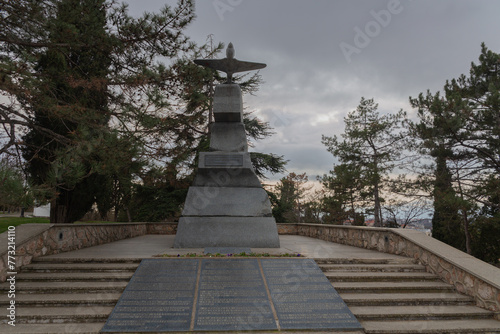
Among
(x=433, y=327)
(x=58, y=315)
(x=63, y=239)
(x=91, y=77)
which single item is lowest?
(x=433, y=327)

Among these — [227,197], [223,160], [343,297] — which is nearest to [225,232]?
[227,197]

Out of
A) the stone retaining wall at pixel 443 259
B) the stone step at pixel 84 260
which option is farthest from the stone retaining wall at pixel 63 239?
the stone retaining wall at pixel 443 259

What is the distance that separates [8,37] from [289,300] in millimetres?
6949

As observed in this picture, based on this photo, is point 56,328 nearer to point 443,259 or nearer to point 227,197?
point 227,197

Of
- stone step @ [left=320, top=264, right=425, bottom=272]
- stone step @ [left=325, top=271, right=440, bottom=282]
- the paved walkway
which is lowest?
stone step @ [left=325, top=271, right=440, bottom=282]

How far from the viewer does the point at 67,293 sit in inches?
167

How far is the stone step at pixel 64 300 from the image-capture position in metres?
3.98

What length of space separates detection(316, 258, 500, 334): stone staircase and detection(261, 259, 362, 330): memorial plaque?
21 cm

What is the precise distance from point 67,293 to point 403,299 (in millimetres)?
4432

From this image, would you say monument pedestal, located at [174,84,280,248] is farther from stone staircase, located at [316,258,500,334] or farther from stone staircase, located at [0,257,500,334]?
stone staircase, located at [316,258,500,334]

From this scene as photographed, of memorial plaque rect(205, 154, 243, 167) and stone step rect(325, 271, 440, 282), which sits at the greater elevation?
A: memorial plaque rect(205, 154, 243, 167)

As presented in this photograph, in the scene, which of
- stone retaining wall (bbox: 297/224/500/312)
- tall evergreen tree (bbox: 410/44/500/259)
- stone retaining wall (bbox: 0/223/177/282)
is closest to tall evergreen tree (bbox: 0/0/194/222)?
stone retaining wall (bbox: 0/223/177/282)

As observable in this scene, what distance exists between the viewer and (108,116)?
24.7 feet

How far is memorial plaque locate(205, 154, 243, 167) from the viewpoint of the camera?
7.28 meters
